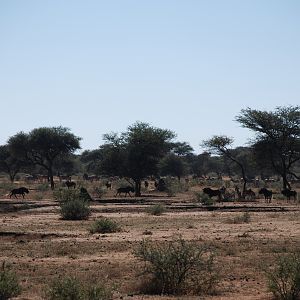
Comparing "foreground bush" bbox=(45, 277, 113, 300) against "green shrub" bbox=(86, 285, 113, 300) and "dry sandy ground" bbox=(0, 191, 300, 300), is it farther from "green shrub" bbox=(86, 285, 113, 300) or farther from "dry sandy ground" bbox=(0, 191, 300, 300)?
"dry sandy ground" bbox=(0, 191, 300, 300)

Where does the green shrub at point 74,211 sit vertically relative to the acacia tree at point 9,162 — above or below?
below

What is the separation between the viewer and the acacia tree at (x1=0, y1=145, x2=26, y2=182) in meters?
83.9

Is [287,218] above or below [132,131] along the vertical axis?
below

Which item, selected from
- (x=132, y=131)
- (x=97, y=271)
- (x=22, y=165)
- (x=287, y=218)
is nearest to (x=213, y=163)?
(x=22, y=165)

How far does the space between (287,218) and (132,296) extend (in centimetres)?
1998

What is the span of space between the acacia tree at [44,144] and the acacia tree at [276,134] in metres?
24.7

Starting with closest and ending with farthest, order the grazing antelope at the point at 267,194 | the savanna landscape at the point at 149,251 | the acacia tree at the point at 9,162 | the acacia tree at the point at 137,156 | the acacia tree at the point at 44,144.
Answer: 1. the savanna landscape at the point at 149,251
2. the grazing antelope at the point at 267,194
3. the acacia tree at the point at 137,156
4. the acacia tree at the point at 44,144
5. the acacia tree at the point at 9,162

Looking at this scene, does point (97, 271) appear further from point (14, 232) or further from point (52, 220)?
point (52, 220)

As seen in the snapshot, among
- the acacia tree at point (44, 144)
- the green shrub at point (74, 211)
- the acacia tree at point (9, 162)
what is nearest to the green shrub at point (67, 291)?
the green shrub at point (74, 211)

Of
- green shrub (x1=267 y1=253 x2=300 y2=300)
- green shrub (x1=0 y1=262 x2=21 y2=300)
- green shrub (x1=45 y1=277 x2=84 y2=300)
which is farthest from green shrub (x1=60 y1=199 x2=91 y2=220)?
green shrub (x1=45 y1=277 x2=84 y2=300)

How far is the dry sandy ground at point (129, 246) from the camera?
14.3 metres

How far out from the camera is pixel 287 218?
31375 millimetres

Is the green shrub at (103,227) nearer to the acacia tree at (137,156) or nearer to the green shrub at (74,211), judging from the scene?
the green shrub at (74,211)

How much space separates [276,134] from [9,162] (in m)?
43.0
